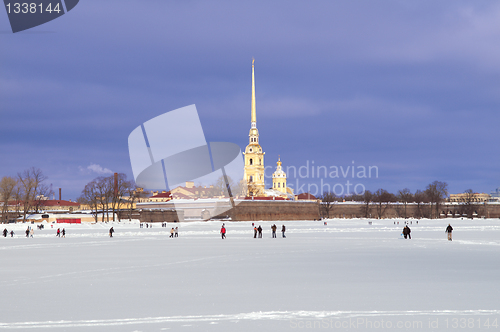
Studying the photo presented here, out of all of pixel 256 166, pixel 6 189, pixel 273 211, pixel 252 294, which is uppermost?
pixel 256 166

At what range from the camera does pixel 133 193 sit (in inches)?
3900

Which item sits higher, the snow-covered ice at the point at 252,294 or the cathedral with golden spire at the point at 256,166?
the cathedral with golden spire at the point at 256,166

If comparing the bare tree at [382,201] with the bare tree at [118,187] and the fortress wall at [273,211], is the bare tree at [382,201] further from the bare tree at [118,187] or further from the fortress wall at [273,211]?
the bare tree at [118,187]

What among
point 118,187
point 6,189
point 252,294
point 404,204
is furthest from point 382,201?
point 252,294

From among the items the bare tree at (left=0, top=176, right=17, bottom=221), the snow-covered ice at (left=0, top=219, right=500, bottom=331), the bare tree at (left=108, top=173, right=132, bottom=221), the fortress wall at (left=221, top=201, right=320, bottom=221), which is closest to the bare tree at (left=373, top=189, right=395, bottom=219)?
the fortress wall at (left=221, top=201, right=320, bottom=221)

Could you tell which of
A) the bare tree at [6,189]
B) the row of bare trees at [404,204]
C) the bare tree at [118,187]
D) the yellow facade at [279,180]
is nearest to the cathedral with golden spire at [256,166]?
the yellow facade at [279,180]

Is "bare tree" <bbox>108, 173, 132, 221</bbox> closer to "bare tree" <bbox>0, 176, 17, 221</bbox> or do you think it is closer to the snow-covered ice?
"bare tree" <bbox>0, 176, 17, 221</bbox>

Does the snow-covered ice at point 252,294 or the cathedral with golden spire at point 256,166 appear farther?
the cathedral with golden spire at point 256,166

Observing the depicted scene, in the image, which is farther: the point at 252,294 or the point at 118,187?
the point at 118,187

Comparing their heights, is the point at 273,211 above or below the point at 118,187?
below

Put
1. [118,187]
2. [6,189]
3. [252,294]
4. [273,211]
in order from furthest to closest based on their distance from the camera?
[273,211]
[118,187]
[6,189]
[252,294]

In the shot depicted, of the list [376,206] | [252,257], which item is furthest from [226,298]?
[376,206]

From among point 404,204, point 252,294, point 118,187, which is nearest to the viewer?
point 252,294

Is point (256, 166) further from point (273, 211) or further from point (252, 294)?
point (252, 294)
